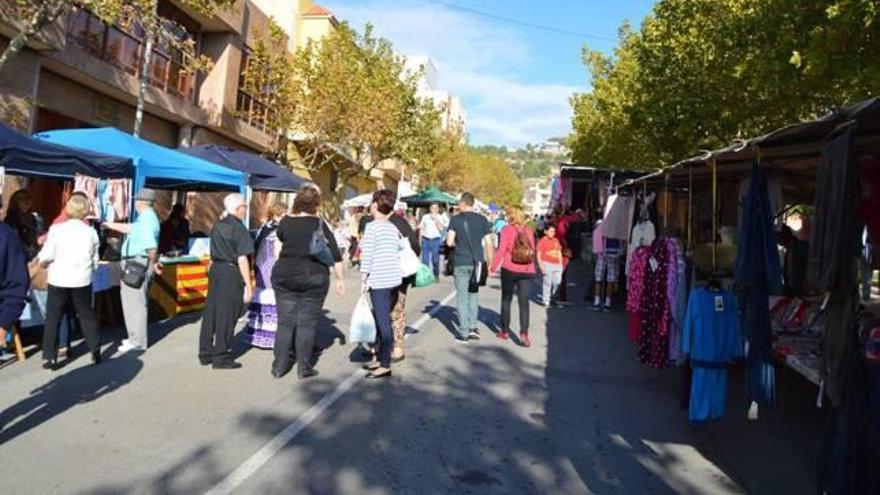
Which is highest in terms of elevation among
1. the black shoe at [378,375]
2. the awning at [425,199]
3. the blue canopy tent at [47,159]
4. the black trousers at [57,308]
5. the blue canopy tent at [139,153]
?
the awning at [425,199]

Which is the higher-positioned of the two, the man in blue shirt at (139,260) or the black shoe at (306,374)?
the man in blue shirt at (139,260)

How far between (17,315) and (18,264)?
305 millimetres

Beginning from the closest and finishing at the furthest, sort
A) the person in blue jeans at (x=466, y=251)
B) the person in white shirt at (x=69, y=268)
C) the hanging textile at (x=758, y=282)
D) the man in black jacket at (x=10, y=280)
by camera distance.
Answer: the man in black jacket at (x=10, y=280) < the hanging textile at (x=758, y=282) < the person in white shirt at (x=69, y=268) < the person in blue jeans at (x=466, y=251)

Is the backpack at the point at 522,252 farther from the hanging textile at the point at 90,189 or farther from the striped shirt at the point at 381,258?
the hanging textile at the point at 90,189

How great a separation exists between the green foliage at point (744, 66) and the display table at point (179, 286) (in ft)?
29.4

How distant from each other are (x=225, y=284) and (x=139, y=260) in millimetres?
1428

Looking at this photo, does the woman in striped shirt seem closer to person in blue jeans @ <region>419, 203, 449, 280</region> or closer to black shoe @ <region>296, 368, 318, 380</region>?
black shoe @ <region>296, 368, 318, 380</region>

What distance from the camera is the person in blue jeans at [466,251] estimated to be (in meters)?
8.80

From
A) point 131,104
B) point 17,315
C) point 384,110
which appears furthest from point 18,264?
point 384,110

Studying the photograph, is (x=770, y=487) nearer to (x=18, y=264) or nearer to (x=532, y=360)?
(x=532, y=360)

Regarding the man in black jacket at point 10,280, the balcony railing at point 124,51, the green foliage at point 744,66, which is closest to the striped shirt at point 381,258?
the man in black jacket at point 10,280

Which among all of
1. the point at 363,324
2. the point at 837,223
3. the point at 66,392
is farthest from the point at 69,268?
the point at 837,223

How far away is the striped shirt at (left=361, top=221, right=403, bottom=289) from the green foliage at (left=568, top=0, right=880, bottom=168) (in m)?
5.86

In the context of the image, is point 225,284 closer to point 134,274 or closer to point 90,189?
point 134,274
